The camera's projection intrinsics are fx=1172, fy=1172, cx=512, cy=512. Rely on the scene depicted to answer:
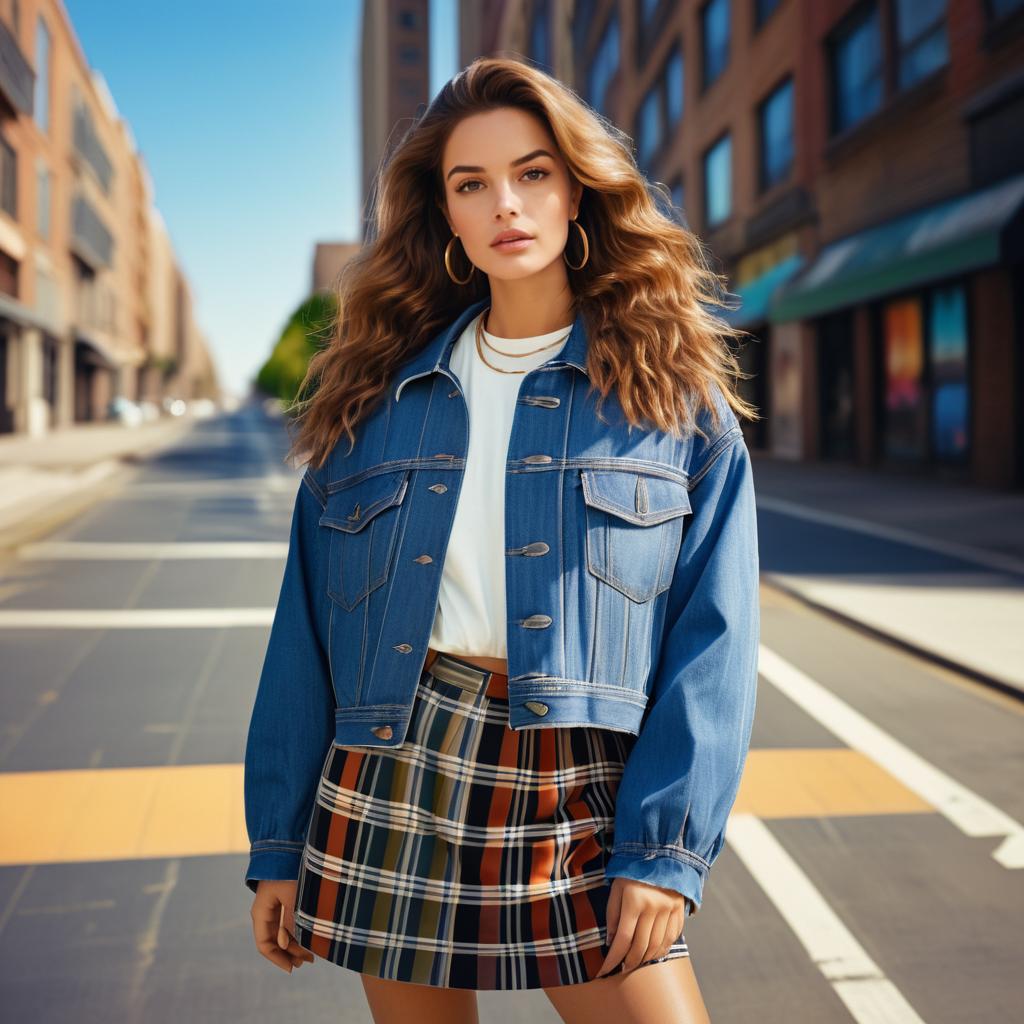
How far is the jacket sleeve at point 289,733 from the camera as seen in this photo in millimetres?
1787

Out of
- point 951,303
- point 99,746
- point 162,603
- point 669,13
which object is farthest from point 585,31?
point 99,746

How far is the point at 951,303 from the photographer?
18188 millimetres

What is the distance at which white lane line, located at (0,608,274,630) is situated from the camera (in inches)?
315

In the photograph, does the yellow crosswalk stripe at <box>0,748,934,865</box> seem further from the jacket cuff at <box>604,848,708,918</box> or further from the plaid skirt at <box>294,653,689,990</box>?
the jacket cuff at <box>604,848,708,918</box>

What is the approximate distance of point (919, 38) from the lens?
1911 centimetres

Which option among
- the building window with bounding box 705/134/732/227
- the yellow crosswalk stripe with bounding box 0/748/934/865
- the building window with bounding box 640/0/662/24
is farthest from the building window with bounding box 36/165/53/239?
the yellow crosswalk stripe with bounding box 0/748/934/865

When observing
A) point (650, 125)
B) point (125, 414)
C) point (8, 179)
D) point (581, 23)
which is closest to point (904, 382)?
point (650, 125)

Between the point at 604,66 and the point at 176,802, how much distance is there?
4375cm

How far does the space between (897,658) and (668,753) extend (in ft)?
19.1

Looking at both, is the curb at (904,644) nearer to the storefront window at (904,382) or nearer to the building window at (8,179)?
the storefront window at (904,382)

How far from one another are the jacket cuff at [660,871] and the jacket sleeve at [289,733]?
0.51 meters

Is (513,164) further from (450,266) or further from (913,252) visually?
(913,252)

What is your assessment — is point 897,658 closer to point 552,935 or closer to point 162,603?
point 162,603

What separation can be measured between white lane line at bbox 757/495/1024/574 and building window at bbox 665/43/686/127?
2101cm
